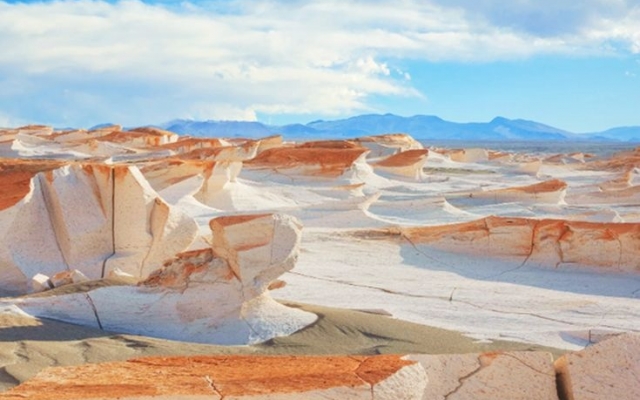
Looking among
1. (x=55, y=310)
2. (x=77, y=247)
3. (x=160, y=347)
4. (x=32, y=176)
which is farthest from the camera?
(x=32, y=176)

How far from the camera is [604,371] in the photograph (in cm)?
302

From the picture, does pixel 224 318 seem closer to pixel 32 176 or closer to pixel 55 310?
pixel 55 310

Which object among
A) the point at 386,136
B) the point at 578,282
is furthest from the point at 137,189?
the point at 386,136

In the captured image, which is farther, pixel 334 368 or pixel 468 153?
pixel 468 153

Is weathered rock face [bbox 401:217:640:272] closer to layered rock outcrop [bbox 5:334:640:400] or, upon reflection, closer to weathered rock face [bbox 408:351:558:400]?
layered rock outcrop [bbox 5:334:640:400]

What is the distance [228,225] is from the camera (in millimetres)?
5660

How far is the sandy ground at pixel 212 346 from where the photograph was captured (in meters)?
4.46

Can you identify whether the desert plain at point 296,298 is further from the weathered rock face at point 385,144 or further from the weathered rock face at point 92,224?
the weathered rock face at point 385,144

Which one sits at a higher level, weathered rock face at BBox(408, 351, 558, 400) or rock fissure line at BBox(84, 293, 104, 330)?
weathered rock face at BBox(408, 351, 558, 400)

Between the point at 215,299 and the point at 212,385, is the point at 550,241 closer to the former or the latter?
the point at 215,299

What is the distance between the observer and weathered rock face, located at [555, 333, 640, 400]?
2918 millimetres

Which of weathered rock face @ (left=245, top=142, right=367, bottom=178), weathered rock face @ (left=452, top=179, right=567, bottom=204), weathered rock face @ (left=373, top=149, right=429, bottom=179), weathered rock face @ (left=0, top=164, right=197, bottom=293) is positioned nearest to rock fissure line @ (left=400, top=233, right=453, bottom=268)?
weathered rock face @ (left=0, top=164, right=197, bottom=293)

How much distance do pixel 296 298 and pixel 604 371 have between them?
4020mm

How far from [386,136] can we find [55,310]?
2511cm
